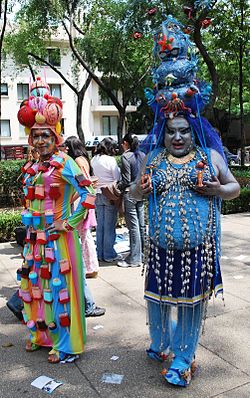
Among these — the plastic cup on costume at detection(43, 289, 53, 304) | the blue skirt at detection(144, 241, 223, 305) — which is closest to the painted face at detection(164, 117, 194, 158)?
the blue skirt at detection(144, 241, 223, 305)

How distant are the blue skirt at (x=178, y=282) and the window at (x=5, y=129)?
111 feet

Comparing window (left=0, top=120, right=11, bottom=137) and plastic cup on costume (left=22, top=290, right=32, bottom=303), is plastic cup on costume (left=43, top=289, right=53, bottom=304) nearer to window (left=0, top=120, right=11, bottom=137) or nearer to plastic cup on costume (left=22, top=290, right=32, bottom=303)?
plastic cup on costume (left=22, top=290, right=32, bottom=303)

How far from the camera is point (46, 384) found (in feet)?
9.96

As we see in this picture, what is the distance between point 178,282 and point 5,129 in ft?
112

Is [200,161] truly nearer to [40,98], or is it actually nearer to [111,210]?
[40,98]

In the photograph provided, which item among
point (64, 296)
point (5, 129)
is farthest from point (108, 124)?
point (64, 296)

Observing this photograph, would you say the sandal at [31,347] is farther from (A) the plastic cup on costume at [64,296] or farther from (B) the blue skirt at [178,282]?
(B) the blue skirt at [178,282]

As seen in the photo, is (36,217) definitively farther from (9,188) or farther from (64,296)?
(9,188)

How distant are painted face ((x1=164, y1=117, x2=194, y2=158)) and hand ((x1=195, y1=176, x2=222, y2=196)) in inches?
10.5

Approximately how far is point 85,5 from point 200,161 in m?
15.5

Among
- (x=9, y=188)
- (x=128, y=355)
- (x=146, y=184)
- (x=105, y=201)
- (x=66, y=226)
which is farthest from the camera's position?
(x=9, y=188)

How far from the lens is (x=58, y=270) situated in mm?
3273

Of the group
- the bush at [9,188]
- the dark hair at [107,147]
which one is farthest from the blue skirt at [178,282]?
the bush at [9,188]

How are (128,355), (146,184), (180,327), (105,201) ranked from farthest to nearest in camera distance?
1. (105,201)
2. (128,355)
3. (180,327)
4. (146,184)
